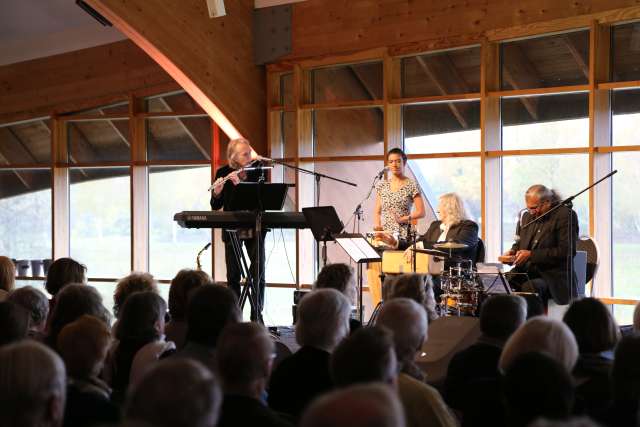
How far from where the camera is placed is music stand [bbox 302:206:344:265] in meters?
5.86

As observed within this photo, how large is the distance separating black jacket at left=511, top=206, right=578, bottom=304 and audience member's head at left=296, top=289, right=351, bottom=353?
3613 millimetres

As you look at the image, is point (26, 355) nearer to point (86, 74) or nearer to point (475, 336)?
point (475, 336)

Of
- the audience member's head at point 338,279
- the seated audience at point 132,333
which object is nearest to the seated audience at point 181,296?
the seated audience at point 132,333

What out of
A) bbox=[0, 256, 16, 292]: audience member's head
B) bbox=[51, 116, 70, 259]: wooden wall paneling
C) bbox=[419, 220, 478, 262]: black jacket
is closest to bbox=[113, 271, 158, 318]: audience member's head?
bbox=[0, 256, 16, 292]: audience member's head

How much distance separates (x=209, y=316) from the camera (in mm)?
3074

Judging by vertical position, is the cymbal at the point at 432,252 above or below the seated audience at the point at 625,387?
above

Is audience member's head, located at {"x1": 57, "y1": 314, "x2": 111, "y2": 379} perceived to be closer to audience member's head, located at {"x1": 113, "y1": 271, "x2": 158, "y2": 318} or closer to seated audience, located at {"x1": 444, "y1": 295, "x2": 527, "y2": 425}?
seated audience, located at {"x1": 444, "y1": 295, "x2": 527, "y2": 425}

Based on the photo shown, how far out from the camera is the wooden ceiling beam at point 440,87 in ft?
29.1

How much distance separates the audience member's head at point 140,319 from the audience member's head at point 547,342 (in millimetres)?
1445

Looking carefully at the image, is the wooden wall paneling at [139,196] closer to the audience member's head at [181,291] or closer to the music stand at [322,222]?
the music stand at [322,222]

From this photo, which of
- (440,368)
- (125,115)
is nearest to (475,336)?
(440,368)

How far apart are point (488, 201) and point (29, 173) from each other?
6636 mm

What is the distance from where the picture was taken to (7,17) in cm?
1128

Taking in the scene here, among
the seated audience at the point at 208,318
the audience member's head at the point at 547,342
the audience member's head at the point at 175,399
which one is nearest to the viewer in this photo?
the audience member's head at the point at 175,399
